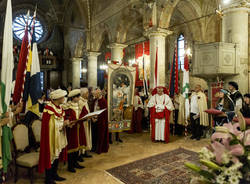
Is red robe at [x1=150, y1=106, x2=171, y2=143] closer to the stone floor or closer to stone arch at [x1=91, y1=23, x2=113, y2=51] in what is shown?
the stone floor

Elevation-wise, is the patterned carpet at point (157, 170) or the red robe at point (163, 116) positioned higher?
the red robe at point (163, 116)

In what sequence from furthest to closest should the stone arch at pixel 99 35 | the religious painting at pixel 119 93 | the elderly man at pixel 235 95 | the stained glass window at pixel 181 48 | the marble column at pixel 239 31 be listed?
the stained glass window at pixel 181 48 < the stone arch at pixel 99 35 < the religious painting at pixel 119 93 < the marble column at pixel 239 31 < the elderly man at pixel 235 95

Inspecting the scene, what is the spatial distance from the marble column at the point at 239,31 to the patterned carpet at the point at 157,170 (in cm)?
251

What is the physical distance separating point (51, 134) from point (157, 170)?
205 cm

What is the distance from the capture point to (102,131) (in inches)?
189

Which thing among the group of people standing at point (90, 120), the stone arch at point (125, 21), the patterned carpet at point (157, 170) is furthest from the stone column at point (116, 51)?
the patterned carpet at point (157, 170)

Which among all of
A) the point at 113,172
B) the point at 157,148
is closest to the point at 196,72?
the point at 157,148

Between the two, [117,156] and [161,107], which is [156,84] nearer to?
[161,107]

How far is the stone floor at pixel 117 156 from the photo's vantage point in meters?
3.35

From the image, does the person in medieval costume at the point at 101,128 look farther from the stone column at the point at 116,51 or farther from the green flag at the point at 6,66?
the stone column at the point at 116,51

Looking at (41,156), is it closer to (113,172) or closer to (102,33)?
(113,172)

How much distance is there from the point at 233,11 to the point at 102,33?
944 centimetres

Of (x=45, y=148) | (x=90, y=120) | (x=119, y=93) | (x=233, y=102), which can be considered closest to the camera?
(x=45, y=148)

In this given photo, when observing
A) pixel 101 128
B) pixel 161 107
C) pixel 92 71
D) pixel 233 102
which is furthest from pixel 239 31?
pixel 92 71
